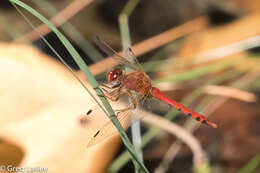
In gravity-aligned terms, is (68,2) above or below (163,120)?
above

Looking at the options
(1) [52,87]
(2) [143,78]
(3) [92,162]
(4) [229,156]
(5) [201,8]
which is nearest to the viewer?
(3) [92,162]

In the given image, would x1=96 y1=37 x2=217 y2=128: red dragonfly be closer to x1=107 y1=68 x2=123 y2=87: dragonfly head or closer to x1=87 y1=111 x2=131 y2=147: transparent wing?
x1=107 y1=68 x2=123 y2=87: dragonfly head

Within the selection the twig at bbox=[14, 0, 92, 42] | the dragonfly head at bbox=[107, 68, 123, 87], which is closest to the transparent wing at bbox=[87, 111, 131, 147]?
the dragonfly head at bbox=[107, 68, 123, 87]

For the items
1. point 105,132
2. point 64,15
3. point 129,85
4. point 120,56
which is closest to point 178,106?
point 129,85

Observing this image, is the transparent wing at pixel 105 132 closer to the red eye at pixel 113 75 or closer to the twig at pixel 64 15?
the red eye at pixel 113 75

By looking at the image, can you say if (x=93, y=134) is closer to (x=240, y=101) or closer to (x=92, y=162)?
(x=92, y=162)

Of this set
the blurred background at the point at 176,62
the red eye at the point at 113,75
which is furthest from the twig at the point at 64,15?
the red eye at the point at 113,75

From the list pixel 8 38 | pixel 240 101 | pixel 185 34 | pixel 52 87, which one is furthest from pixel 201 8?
pixel 52 87

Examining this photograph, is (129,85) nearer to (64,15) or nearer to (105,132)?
(105,132)
